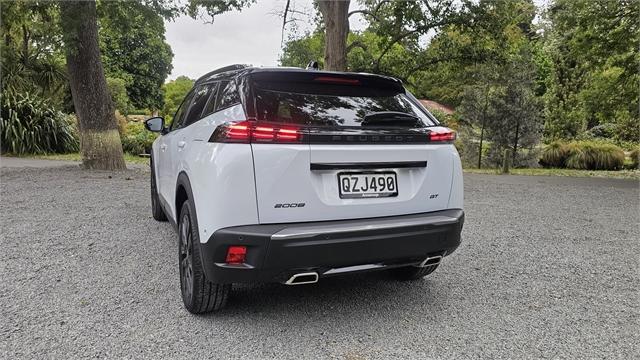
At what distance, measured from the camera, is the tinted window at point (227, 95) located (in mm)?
2604

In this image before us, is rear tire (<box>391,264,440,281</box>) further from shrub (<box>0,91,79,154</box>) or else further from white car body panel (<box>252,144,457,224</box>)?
shrub (<box>0,91,79,154</box>)

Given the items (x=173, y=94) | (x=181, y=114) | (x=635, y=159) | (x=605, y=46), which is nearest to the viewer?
(x=181, y=114)

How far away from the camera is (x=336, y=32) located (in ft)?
35.0

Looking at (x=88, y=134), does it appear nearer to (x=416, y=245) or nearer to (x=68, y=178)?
(x=68, y=178)

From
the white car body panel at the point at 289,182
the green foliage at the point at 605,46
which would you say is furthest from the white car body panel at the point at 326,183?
the green foliage at the point at 605,46

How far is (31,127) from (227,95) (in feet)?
46.3

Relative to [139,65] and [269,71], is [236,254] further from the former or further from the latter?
[139,65]

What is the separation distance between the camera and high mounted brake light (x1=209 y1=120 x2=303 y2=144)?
7.54ft

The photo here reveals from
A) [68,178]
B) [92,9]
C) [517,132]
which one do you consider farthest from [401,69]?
[68,178]

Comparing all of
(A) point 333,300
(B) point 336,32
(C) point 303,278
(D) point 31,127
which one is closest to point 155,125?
(A) point 333,300

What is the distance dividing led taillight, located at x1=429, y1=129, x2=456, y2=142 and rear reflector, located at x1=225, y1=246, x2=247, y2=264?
132 centimetres

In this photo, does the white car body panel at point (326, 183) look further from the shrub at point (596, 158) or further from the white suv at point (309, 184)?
the shrub at point (596, 158)

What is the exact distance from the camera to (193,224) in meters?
2.55

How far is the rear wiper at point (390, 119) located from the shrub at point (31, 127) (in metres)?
14.5
